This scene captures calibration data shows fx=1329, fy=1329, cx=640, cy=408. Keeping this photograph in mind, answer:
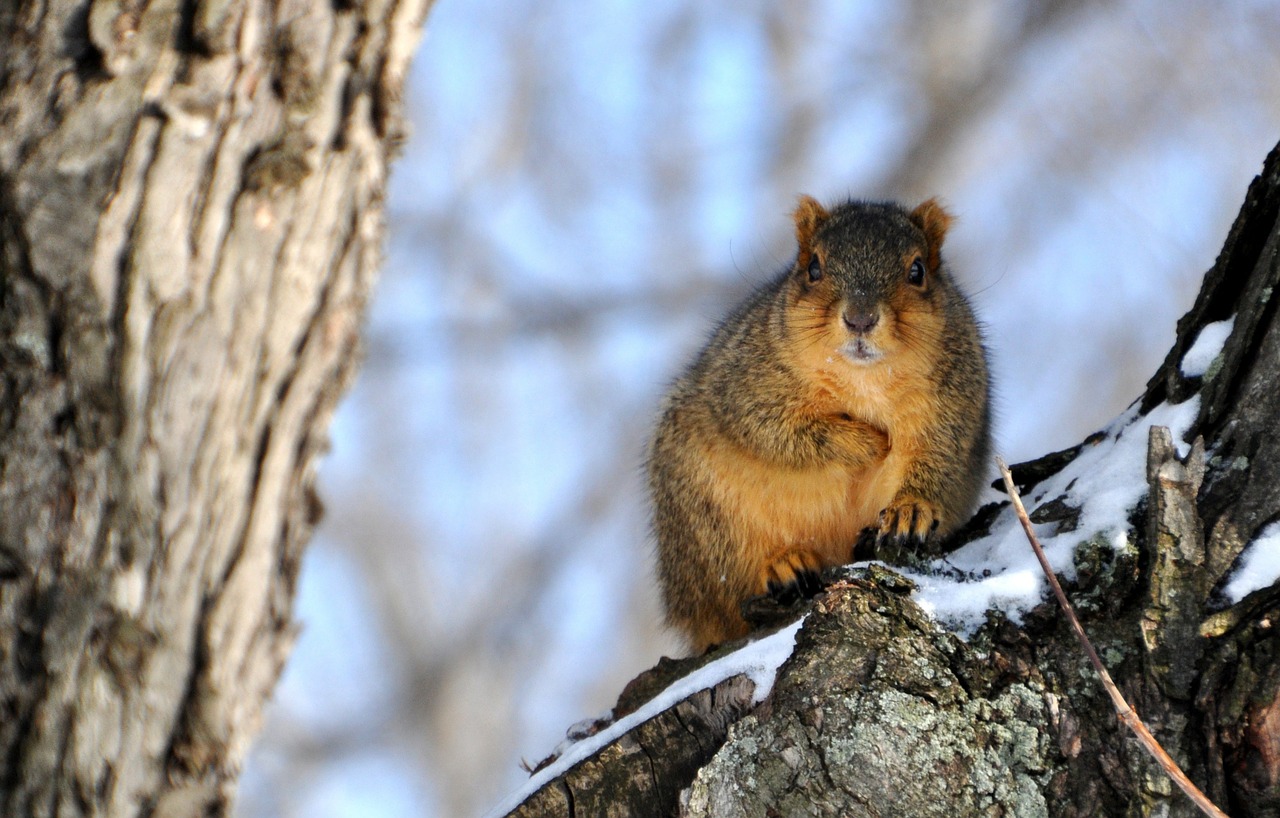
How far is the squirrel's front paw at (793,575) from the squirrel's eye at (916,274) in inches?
31.5

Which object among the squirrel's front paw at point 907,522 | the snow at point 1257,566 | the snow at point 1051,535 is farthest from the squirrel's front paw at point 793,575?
the snow at point 1257,566

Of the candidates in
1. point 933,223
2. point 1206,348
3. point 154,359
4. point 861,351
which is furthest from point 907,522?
point 154,359

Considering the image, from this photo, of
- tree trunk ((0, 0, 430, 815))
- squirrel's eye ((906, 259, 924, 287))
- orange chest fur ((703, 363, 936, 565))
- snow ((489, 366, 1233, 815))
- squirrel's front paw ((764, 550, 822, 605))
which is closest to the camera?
tree trunk ((0, 0, 430, 815))

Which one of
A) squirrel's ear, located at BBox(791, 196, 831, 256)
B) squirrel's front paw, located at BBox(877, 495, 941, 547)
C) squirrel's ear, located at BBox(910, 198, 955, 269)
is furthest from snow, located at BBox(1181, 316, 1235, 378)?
squirrel's ear, located at BBox(791, 196, 831, 256)

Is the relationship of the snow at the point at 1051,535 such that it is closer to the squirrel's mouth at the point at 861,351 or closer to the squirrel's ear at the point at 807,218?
the squirrel's mouth at the point at 861,351

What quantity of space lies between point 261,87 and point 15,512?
2.01 ft

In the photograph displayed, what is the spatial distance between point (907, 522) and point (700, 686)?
96 cm

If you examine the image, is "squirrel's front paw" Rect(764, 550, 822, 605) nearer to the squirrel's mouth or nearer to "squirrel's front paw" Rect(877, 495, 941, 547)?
"squirrel's front paw" Rect(877, 495, 941, 547)

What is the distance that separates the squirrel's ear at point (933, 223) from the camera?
3.84m

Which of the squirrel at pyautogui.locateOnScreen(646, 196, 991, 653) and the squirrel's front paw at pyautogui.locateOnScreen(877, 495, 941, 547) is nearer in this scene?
the squirrel's front paw at pyautogui.locateOnScreen(877, 495, 941, 547)

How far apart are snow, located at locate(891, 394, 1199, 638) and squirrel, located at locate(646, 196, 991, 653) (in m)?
0.47

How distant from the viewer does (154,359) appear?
165 cm

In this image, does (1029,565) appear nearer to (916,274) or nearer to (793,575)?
(793,575)

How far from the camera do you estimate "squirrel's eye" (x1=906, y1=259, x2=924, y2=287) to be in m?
3.53
